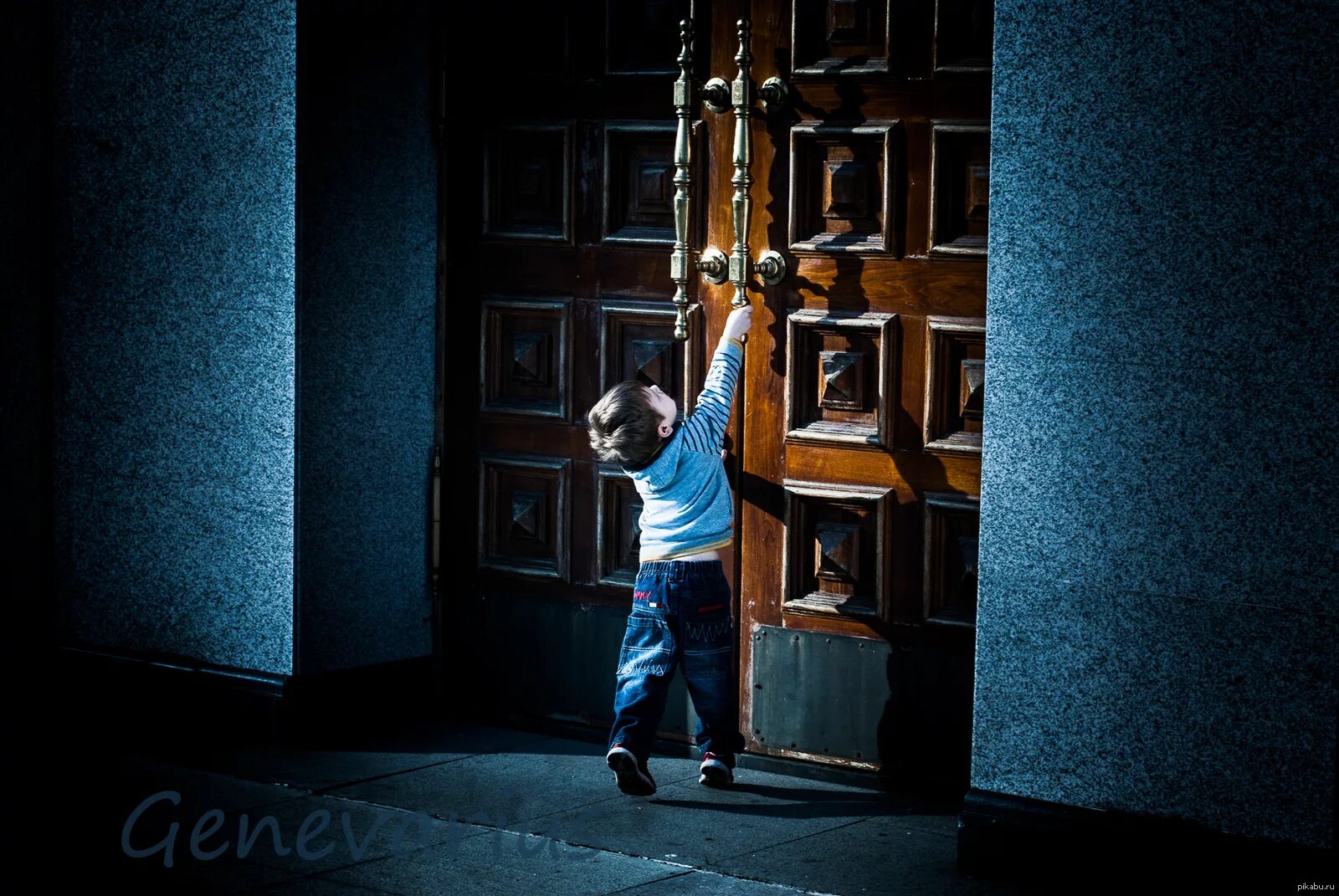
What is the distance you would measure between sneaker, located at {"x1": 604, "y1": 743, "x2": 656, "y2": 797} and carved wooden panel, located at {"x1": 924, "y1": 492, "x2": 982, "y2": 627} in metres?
1.03

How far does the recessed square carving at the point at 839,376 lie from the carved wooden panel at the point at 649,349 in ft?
1.24

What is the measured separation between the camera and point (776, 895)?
14.7 ft

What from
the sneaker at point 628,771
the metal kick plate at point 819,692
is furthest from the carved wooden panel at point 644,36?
the sneaker at point 628,771

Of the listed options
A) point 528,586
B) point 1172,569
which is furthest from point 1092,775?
point 528,586

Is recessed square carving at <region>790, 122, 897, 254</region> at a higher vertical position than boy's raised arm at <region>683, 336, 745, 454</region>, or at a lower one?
higher

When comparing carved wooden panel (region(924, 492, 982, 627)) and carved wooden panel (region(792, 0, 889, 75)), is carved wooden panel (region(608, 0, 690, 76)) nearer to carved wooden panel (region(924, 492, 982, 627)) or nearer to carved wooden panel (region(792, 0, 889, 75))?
carved wooden panel (region(792, 0, 889, 75))

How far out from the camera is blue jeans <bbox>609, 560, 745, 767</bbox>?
534 cm

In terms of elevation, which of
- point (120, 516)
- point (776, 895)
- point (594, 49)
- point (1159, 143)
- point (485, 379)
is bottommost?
point (776, 895)

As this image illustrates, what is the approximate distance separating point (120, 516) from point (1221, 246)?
4.16 meters

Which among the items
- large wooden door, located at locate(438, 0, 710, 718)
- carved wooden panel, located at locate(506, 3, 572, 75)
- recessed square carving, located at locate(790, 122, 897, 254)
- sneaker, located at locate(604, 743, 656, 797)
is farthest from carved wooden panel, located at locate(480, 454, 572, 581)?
carved wooden panel, located at locate(506, 3, 572, 75)

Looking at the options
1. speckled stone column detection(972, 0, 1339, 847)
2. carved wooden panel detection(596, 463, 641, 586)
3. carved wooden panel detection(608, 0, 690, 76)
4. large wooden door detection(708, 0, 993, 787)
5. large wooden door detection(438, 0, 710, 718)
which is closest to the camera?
speckled stone column detection(972, 0, 1339, 847)

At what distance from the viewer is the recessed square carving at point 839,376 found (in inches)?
208

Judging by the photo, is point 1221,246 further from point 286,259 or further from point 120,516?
point 120,516

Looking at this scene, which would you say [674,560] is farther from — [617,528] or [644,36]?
[644,36]
